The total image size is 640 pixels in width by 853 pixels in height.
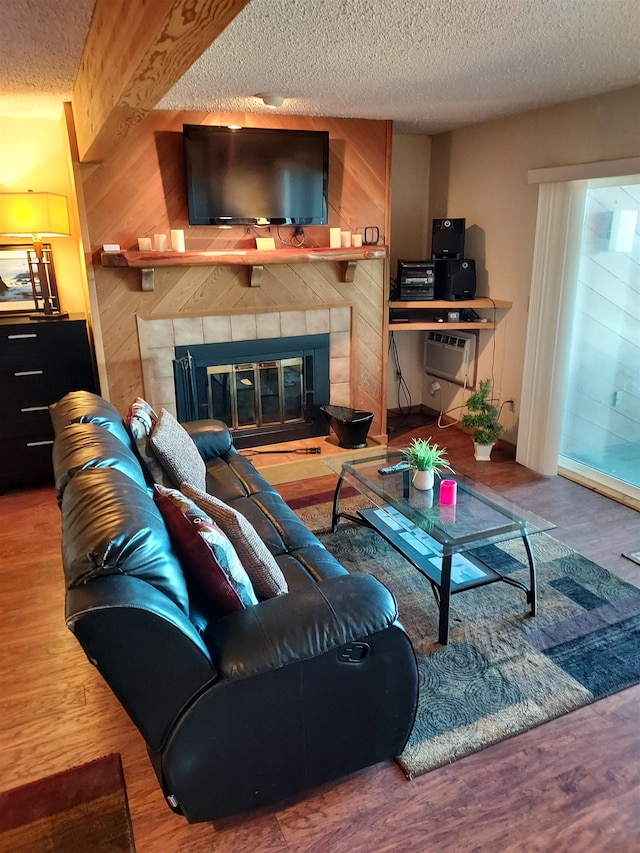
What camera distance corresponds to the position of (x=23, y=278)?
13.5ft

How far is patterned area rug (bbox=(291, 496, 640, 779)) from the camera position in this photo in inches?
81.8

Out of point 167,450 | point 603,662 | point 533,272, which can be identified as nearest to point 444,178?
point 533,272

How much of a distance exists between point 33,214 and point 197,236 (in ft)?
3.29

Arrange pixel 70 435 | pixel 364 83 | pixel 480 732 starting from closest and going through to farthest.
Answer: pixel 480 732 < pixel 70 435 < pixel 364 83

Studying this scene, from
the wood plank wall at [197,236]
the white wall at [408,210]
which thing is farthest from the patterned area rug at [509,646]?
the white wall at [408,210]

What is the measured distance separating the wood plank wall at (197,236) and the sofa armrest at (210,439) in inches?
33.2

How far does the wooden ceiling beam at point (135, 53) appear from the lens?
1.39 m

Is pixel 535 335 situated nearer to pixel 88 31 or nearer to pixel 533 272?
pixel 533 272

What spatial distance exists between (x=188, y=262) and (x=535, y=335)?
2.33 meters

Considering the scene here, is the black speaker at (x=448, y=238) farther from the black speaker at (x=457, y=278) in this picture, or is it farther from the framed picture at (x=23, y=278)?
the framed picture at (x=23, y=278)

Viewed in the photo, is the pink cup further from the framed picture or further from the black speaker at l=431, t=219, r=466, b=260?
the framed picture

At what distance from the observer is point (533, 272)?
3.97 metres

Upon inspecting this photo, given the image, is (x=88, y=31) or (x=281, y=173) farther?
(x=281, y=173)

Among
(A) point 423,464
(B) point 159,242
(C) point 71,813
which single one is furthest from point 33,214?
(C) point 71,813
